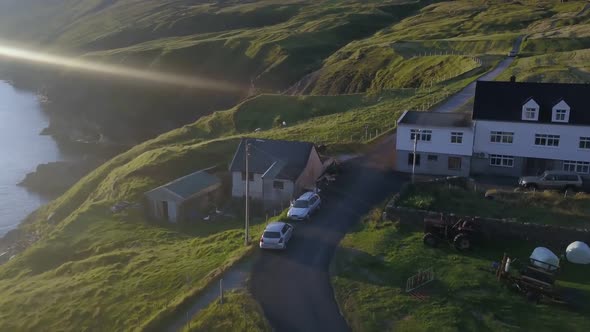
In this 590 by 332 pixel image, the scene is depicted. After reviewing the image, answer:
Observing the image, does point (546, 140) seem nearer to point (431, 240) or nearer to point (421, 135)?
point (421, 135)

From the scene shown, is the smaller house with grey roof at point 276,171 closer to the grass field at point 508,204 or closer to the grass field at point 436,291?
the grass field at point 508,204

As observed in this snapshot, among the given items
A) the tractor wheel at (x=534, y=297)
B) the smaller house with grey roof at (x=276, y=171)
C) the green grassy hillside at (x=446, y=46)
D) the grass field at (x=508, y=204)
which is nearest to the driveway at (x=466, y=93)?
the green grassy hillside at (x=446, y=46)

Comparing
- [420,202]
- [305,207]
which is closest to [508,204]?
[420,202]

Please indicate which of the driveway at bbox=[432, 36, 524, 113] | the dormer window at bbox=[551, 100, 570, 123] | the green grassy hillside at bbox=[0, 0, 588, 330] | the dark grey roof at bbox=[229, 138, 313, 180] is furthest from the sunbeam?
the dormer window at bbox=[551, 100, 570, 123]

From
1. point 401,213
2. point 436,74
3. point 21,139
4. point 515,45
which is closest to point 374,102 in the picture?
point 436,74

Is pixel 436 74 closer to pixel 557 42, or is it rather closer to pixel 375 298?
pixel 557 42

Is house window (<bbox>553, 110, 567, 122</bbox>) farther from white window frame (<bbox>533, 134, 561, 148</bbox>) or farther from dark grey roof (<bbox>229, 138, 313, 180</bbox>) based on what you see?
dark grey roof (<bbox>229, 138, 313, 180</bbox>)
